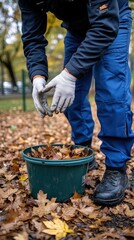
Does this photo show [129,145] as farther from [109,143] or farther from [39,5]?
[39,5]

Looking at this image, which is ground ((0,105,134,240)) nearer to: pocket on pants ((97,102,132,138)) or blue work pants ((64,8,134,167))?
blue work pants ((64,8,134,167))

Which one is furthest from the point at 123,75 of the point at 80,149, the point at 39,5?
the point at 39,5

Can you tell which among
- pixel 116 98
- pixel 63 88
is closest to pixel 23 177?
pixel 63 88

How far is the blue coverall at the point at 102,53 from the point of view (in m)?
1.95

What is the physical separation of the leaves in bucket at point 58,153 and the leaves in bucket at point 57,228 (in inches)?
18.2

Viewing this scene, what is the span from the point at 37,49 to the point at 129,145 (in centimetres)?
99

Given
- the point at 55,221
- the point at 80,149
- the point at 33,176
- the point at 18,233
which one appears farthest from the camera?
the point at 80,149

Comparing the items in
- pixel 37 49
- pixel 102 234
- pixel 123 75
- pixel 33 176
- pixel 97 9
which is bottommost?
pixel 102 234

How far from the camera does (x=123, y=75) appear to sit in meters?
2.11

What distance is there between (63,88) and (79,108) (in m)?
0.64

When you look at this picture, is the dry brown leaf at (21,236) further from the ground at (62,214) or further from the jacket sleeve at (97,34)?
the jacket sleeve at (97,34)

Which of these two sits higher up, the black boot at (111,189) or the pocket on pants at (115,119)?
the pocket on pants at (115,119)

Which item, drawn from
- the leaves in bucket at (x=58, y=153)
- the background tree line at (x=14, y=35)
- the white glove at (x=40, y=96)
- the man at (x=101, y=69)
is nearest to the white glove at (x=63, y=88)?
the man at (x=101, y=69)

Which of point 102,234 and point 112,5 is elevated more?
point 112,5
